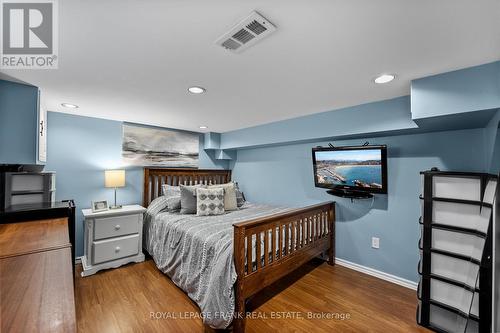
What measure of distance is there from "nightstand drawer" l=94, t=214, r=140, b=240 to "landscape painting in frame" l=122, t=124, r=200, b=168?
96cm

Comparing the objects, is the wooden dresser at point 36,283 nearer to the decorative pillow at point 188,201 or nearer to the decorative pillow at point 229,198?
the decorative pillow at point 188,201

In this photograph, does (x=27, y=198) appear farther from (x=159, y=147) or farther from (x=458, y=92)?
(x=458, y=92)

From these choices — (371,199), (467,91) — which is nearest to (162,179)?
(371,199)

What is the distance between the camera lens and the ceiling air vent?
1102mm

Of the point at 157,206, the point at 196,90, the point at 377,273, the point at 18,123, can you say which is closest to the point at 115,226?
the point at 157,206

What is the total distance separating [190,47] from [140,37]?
0.28 m

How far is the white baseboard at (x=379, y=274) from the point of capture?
2.46 meters

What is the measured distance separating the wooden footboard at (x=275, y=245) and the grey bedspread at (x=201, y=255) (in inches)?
4.0

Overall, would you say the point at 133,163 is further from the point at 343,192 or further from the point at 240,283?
the point at 343,192

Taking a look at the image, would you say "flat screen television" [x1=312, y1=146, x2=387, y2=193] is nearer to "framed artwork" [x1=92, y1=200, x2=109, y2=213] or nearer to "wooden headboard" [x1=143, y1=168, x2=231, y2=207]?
"wooden headboard" [x1=143, y1=168, x2=231, y2=207]

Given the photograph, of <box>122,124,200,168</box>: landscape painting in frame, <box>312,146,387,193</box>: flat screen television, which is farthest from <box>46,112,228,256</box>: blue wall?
<box>312,146,387,193</box>: flat screen television

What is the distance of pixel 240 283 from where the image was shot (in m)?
1.77

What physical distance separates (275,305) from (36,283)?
1919 millimetres

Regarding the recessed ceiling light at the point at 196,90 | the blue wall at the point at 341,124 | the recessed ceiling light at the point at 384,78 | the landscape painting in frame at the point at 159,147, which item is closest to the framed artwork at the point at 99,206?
the landscape painting in frame at the point at 159,147
